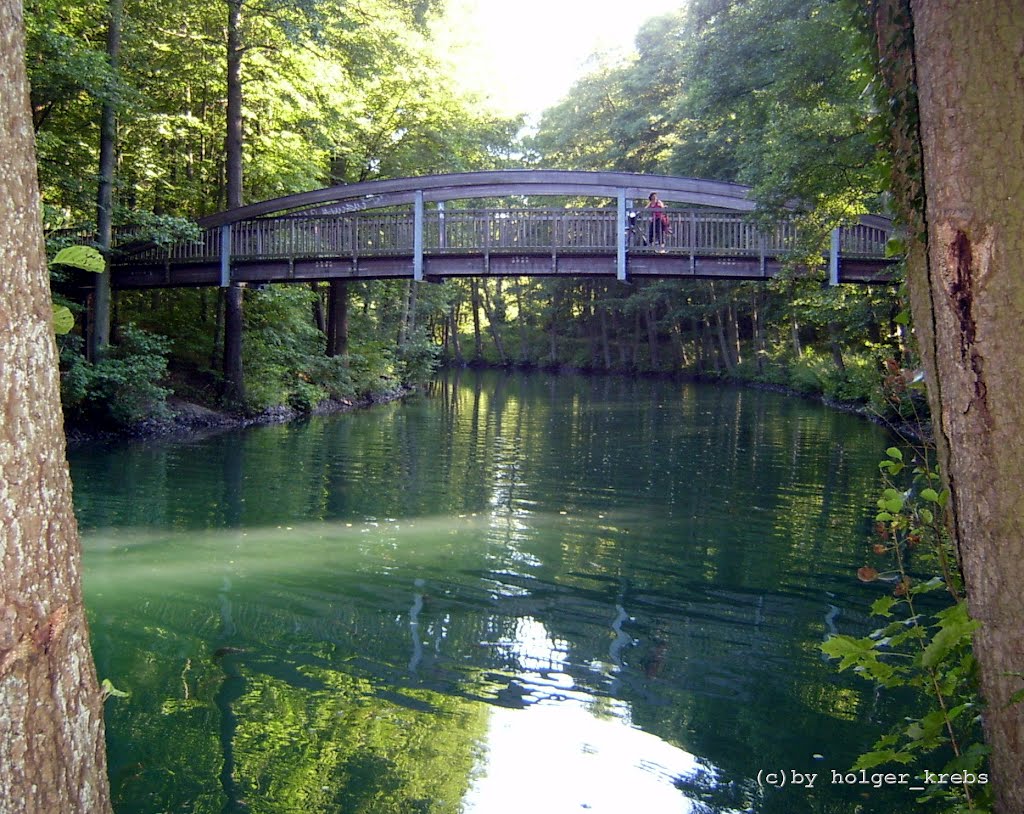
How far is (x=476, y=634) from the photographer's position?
6.39m

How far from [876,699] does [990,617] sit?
9.27 ft

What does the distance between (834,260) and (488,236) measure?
5.94 m

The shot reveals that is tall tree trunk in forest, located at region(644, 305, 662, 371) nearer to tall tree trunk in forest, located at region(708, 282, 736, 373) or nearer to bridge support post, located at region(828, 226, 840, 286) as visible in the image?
tall tree trunk in forest, located at region(708, 282, 736, 373)

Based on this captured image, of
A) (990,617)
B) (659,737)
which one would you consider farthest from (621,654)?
(990,617)

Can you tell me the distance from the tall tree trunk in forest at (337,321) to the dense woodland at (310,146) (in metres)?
0.05

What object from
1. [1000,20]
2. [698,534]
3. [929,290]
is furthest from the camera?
[698,534]

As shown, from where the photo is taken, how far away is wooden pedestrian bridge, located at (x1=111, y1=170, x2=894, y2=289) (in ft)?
54.6

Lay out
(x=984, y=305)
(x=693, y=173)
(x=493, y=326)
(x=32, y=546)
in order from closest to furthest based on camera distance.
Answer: (x=32, y=546) < (x=984, y=305) < (x=693, y=173) < (x=493, y=326)

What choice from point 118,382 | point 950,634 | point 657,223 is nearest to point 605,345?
point 657,223

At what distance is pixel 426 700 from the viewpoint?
518cm

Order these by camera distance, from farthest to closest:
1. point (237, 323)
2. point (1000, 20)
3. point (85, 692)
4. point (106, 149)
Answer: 1. point (237, 323)
2. point (106, 149)
3. point (1000, 20)
4. point (85, 692)

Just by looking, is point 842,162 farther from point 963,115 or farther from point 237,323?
Answer: point 237,323

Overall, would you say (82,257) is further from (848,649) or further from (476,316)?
(476,316)

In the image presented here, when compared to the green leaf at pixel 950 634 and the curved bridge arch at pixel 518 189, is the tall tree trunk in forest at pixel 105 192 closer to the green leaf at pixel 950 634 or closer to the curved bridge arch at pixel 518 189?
the curved bridge arch at pixel 518 189
